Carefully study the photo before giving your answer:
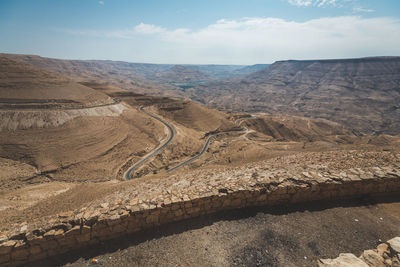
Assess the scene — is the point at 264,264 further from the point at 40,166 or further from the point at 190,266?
the point at 40,166

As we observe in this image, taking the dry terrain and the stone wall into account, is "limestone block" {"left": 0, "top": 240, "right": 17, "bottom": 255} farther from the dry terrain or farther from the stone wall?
the dry terrain

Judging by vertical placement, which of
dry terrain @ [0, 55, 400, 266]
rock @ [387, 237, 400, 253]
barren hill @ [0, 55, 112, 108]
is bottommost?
dry terrain @ [0, 55, 400, 266]

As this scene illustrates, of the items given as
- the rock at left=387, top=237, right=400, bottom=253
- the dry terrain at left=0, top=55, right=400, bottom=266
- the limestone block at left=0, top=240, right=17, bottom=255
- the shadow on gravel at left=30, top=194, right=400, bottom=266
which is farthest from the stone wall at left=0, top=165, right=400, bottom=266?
the rock at left=387, top=237, right=400, bottom=253

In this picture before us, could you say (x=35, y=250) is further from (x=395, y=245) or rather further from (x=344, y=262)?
(x=395, y=245)

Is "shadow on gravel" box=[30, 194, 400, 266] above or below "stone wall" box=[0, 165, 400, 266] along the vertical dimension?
below

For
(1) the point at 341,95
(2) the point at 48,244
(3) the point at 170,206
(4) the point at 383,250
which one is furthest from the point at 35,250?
(1) the point at 341,95

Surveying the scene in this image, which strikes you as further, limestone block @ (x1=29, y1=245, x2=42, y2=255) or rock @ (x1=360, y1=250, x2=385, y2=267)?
limestone block @ (x1=29, y1=245, x2=42, y2=255)

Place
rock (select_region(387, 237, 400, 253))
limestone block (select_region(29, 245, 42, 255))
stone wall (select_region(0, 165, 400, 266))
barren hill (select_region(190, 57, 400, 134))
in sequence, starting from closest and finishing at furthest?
rock (select_region(387, 237, 400, 253)) → limestone block (select_region(29, 245, 42, 255)) → stone wall (select_region(0, 165, 400, 266)) → barren hill (select_region(190, 57, 400, 134))

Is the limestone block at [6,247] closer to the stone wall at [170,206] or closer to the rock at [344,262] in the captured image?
the stone wall at [170,206]
